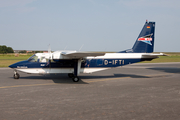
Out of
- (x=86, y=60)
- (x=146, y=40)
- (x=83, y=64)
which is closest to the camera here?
(x=83, y=64)

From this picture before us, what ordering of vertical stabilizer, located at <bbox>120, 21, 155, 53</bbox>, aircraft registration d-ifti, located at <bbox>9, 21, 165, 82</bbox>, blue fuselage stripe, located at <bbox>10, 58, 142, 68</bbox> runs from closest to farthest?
aircraft registration d-ifti, located at <bbox>9, 21, 165, 82</bbox> < blue fuselage stripe, located at <bbox>10, 58, 142, 68</bbox> < vertical stabilizer, located at <bbox>120, 21, 155, 53</bbox>

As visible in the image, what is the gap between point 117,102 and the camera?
8.48m

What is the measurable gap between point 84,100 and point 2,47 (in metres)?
162

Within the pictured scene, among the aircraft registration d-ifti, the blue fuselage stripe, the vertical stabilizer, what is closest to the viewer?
the aircraft registration d-ifti

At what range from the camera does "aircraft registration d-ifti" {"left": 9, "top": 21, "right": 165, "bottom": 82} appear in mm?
15211

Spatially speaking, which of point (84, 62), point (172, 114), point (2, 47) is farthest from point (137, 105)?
point (2, 47)

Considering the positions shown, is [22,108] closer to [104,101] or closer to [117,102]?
[104,101]

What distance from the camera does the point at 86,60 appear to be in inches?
647

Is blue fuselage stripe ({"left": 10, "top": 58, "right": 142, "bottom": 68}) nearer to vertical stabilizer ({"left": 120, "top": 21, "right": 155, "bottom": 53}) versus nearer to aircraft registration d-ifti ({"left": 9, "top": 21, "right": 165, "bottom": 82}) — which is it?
aircraft registration d-ifti ({"left": 9, "top": 21, "right": 165, "bottom": 82})

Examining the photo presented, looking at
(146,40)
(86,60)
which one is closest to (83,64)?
(86,60)

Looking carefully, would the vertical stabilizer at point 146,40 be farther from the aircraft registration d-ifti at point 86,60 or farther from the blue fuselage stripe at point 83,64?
the blue fuselage stripe at point 83,64

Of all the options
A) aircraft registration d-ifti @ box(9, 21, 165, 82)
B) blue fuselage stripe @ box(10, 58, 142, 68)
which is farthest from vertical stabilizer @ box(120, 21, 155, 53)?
blue fuselage stripe @ box(10, 58, 142, 68)

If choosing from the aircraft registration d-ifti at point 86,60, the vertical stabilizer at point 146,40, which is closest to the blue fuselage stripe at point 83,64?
the aircraft registration d-ifti at point 86,60

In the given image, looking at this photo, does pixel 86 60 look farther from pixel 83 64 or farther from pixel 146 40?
pixel 146 40
